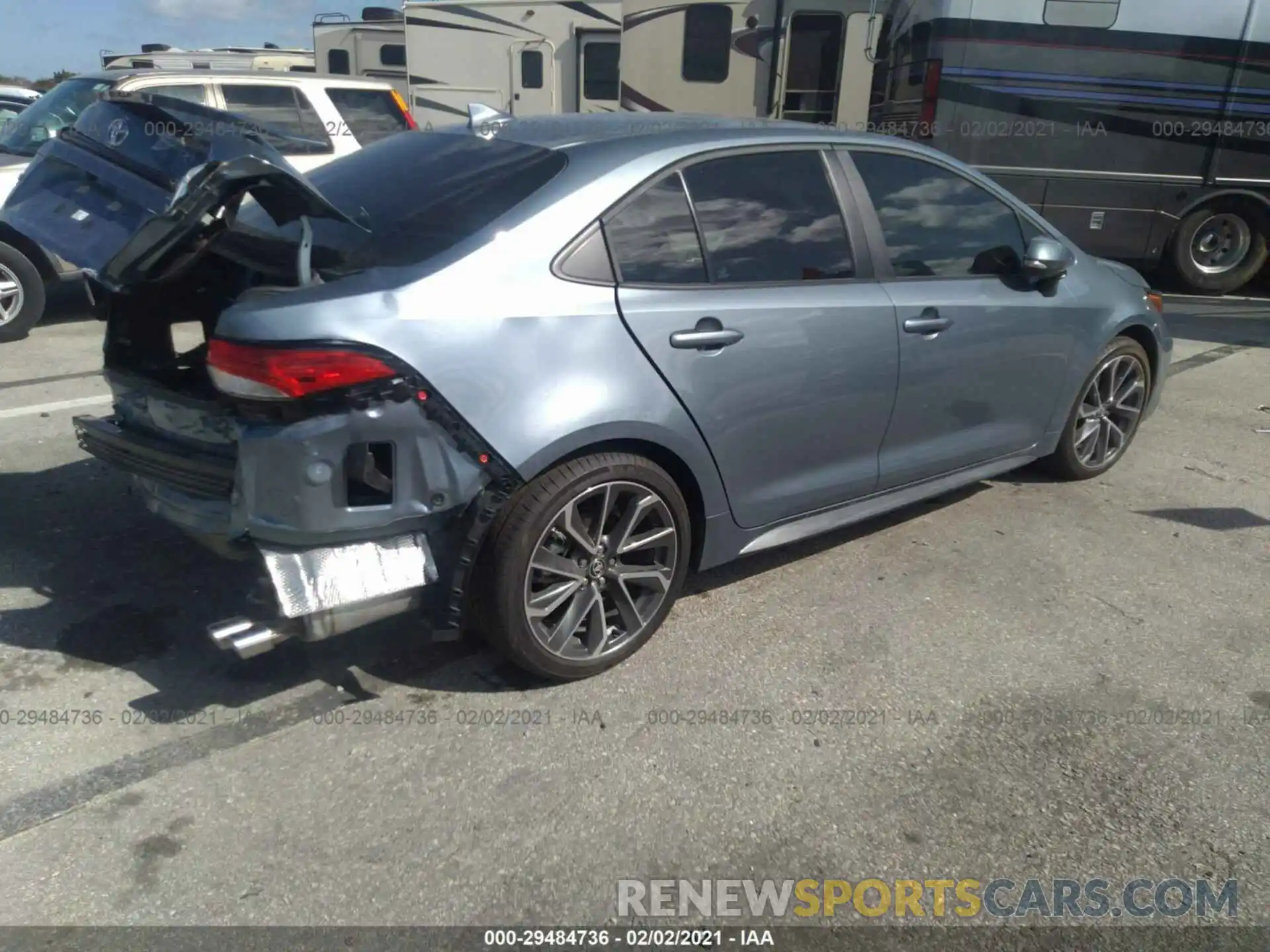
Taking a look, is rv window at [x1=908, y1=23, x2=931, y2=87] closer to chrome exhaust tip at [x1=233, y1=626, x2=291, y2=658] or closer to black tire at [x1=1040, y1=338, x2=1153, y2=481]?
black tire at [x1=1040, y1=338, x2=1153, y2=481]

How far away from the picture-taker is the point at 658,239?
3.03 meters

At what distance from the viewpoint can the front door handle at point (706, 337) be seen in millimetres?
2977

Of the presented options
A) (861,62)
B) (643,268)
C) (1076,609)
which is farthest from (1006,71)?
(643,268)

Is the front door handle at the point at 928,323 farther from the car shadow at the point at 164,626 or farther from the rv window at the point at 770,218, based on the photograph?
the car shadow at the point at 164,626

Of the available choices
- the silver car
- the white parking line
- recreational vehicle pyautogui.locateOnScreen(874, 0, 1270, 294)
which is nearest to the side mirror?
the silver car

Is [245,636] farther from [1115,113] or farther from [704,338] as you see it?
[1115,113]

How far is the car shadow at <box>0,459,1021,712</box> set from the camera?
120 inches

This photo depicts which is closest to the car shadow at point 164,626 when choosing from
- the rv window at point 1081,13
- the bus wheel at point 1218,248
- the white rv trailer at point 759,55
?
the rv window at point 1081,13

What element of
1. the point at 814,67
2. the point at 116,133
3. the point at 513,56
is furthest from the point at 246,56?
the point at 116,133

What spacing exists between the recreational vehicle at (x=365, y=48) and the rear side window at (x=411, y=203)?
1364 cm

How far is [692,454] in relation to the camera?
122 inches

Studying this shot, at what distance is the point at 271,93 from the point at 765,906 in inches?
301

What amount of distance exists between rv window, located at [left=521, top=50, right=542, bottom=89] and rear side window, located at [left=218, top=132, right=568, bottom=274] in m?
10.7

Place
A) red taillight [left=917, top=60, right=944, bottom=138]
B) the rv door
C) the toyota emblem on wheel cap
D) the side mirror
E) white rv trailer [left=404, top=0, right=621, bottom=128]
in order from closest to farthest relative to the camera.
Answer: the toyota emblem on wheel cap → the side mirror → red taillight [left=917, top=60, right=944, bottom=138] → white rv trailer [left=404, top=0, right=621, bottom=128] → the rv door
